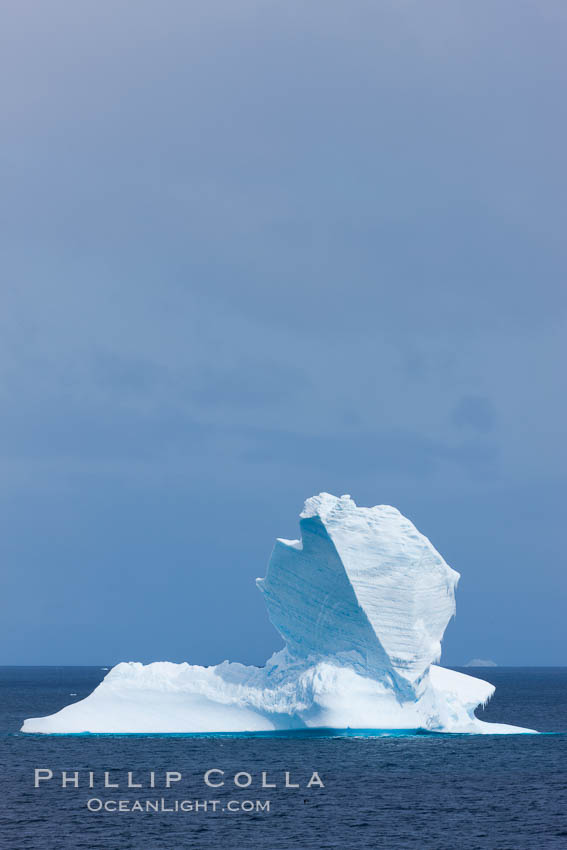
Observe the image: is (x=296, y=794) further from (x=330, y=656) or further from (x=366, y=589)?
(x=366, y=589)

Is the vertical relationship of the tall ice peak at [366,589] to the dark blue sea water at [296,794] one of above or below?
above

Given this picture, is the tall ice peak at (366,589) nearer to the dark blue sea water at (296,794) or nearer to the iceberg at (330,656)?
the iceberg at (330,656)

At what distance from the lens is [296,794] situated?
27.5 meters

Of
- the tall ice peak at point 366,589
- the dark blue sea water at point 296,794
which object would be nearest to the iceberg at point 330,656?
the tall ice peak at point 366,589

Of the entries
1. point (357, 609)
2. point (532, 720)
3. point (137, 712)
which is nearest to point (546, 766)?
point (357, 609)

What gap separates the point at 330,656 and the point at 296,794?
679 cm

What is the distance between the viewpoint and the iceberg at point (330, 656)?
33219mm

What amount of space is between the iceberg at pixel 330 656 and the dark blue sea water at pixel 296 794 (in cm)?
103

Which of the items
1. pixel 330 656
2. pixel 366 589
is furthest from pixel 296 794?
pixel 366 589

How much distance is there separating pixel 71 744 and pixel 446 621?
12.1 metres

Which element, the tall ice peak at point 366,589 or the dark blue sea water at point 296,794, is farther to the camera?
the tall ice peak at point 366,589

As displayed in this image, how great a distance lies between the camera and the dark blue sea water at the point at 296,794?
2292cm

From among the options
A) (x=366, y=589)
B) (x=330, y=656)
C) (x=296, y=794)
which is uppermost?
(x=366, y=589)

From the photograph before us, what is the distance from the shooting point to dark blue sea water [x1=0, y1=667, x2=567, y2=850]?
22922 mm
